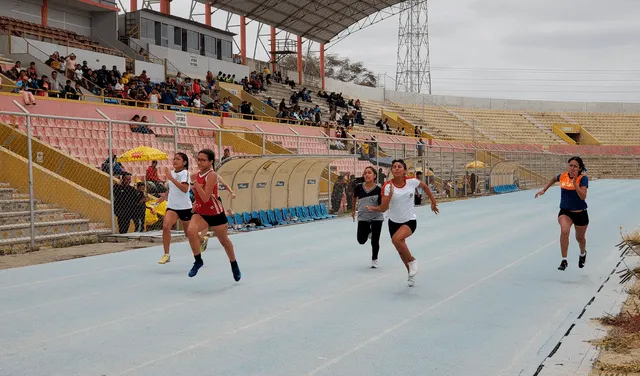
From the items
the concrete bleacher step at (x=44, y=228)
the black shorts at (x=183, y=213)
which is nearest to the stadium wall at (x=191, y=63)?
the concrete bleacher step at (x=44, y=228)

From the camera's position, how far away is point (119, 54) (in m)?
36.8

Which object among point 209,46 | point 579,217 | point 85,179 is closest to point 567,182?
point 579,217

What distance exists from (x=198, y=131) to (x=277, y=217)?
29.4 ft

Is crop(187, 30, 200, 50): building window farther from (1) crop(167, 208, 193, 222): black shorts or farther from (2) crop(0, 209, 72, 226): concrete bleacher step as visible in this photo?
(1) crop(167, 208, 193, 222): black shorts

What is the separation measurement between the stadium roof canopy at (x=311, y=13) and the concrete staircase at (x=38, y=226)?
31600mm

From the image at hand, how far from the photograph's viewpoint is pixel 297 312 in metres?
8.05

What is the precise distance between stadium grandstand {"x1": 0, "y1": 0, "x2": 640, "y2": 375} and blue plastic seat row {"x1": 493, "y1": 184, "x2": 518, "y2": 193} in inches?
5.1

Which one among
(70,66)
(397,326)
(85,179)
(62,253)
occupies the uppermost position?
(70,66)

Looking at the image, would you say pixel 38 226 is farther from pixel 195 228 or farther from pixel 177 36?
pixel 177 36

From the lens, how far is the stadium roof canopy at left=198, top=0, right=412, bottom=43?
4647 cm

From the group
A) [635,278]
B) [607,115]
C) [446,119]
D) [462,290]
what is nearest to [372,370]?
[462,290]

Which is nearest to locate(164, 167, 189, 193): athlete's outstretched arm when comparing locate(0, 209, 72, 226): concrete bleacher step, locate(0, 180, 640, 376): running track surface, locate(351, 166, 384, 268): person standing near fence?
locate(0, 180, 640, 376): running track surface

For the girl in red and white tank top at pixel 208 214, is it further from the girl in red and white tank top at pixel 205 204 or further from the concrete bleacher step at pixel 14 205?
the concrete bleacher step at pixel 14 205

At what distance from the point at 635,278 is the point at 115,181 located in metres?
11.7
